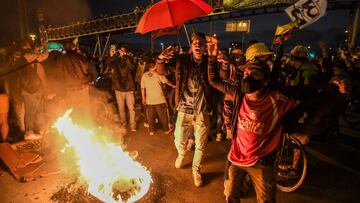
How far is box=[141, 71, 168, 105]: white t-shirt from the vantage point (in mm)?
7871

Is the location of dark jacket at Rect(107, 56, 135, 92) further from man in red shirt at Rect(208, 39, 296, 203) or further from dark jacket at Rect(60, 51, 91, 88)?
man in red shirt at Rect(208, 39, 296, 203)

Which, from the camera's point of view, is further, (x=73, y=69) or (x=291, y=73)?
(x=73, y=69)

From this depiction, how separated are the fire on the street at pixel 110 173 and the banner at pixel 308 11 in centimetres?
378

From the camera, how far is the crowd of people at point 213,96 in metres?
2.99

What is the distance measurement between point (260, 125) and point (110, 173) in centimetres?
272

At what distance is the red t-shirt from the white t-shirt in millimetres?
4950

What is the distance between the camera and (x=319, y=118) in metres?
4.66

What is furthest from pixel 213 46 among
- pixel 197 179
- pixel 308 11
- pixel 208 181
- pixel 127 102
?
pixel 127 102

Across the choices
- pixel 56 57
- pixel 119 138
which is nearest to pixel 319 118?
pixel 119 138

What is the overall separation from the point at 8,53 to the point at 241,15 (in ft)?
54.9

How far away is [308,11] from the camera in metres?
4.61

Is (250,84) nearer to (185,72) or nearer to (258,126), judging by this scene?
(258,126)

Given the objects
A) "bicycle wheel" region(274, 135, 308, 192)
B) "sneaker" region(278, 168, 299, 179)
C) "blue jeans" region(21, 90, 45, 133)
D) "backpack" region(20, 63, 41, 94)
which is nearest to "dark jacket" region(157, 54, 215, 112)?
"bicycle wheel" region(274, 135, 308, 192)

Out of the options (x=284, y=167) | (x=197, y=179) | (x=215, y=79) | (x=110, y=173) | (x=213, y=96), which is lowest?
(x=197, y=179)
